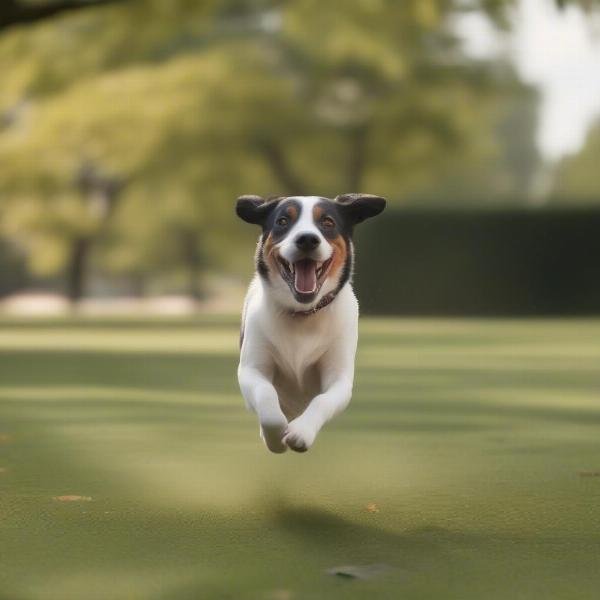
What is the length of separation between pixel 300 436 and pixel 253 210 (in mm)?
1277

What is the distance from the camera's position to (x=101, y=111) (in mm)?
33094

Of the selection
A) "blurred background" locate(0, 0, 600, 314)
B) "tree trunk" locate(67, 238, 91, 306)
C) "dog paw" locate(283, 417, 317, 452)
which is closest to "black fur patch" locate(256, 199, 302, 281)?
"dog paw" locate(283, 417, 317, 452)

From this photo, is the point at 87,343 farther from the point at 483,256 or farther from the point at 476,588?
the point at 476,588

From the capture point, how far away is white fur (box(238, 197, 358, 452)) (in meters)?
5.18

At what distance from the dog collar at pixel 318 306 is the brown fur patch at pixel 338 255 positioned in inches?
4.0

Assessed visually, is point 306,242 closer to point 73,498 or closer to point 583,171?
point 73,498

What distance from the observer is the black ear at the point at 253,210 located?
548 cm

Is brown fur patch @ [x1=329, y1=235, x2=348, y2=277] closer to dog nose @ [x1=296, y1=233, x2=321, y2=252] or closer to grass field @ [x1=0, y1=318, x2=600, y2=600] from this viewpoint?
dog nose @ [x1=296, y1=233, x2=321, y2=252]

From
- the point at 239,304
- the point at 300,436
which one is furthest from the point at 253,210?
the point at 239,304

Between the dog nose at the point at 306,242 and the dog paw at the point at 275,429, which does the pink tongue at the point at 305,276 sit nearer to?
the dog nose at the point at 306,242

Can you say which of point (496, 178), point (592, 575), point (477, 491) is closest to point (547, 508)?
point (477, 491)

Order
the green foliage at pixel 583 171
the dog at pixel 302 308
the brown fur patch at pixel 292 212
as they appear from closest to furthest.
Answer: the dog at pixel 302 308 → the brown fur patch at pixel 292 212 → the green foliage at pixel 583 171

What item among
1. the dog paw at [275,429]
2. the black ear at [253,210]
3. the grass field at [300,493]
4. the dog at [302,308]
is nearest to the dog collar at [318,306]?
the dog at [302,308]

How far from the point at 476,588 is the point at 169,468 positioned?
2.86 m
